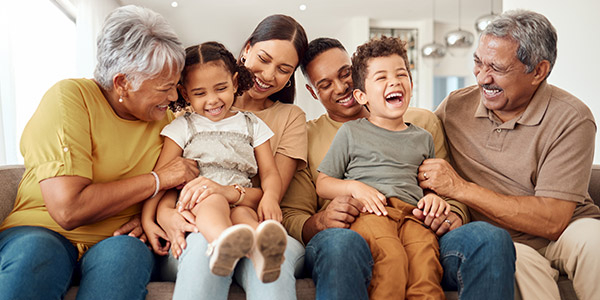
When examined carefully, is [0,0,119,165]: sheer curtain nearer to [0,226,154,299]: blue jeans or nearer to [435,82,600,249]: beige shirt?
[0,226,154,299]: blue jeans

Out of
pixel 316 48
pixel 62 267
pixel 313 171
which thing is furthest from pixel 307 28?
pixel 62 267

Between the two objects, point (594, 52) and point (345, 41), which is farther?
point (345, 41)

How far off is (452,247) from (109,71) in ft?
3.98

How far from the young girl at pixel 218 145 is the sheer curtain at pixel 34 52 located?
2.27 meters

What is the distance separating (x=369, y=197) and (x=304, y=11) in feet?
22.4

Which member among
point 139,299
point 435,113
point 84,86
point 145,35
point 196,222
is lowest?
point 139,299

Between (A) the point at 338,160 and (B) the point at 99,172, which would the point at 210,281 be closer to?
(B) the point at 99,172

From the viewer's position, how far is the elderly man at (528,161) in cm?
161

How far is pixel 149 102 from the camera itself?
1603mm

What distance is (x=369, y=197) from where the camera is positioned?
157 cm

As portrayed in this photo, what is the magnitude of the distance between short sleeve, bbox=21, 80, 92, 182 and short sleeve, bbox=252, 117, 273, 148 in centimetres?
57

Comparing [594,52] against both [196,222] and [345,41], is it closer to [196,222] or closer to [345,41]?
[196,222]

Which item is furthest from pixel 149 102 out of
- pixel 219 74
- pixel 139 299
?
pixel 139 299

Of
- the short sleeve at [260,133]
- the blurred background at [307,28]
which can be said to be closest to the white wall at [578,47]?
the blurred background at [307,28]
